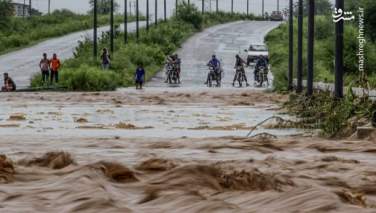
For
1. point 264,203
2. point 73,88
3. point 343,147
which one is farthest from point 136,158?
point 73,88

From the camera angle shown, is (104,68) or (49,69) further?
(104,68)

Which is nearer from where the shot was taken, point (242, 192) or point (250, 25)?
point (242, 192)

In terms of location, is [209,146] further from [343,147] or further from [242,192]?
[242,192]

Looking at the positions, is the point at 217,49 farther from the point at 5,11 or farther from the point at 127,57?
the point at 5,11

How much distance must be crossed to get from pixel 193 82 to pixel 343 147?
1308 inches

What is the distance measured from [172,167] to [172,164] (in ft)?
1.10

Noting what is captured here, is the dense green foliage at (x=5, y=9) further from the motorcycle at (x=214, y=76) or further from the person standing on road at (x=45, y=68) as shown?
the person standing on road at (x=45, y=68)

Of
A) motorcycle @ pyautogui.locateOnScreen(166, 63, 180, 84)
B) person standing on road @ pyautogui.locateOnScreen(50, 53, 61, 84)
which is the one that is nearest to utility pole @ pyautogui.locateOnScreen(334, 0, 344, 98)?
person standing on road @ pyautogui.locateOnScreen(50, 53, 61, 84)

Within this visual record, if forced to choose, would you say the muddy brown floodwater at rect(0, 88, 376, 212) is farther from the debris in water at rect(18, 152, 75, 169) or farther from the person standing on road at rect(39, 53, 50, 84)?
the person standing on road at rect(39, 53, 50, 84)

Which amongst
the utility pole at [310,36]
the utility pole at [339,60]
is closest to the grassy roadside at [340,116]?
the utility pole at [339,60]

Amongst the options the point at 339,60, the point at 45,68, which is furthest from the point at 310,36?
the point at 45,68

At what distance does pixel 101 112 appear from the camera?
23656 mm

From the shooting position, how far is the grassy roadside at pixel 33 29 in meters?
79.1

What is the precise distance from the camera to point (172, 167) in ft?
31.3
